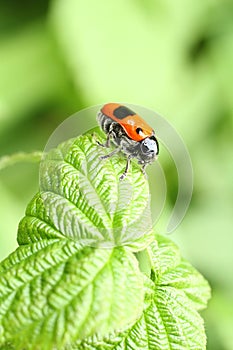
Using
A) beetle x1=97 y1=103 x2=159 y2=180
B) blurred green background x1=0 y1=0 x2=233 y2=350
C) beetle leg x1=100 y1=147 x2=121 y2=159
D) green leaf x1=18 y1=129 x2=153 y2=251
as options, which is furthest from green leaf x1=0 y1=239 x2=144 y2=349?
blurred green background x1=0 y1=0 x2=233 y2=350

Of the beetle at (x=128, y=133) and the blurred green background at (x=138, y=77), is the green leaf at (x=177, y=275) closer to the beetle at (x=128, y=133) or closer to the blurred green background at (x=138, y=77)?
the beetle at (x=128, y=133)

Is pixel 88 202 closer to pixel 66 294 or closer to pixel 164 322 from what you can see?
pixel 66 294

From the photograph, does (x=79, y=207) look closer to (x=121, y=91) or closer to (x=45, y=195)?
(x=45, y=195)

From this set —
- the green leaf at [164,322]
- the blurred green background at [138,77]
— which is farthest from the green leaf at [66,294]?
the blurred green background at [138,77]

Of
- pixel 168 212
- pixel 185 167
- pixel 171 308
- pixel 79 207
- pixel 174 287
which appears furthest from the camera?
pixel 168 212

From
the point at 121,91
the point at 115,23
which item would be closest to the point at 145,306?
the point at 121,91

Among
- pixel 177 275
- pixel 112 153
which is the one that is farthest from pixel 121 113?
pixel 177 275
